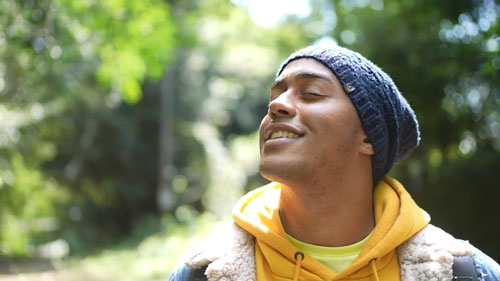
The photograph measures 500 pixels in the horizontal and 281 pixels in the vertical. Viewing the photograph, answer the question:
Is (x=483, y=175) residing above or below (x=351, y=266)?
below

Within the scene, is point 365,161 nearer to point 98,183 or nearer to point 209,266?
point 209,266

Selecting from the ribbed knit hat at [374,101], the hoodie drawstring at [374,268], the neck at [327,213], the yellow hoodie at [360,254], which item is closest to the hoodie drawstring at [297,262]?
the yellow hoodie at [360,254]

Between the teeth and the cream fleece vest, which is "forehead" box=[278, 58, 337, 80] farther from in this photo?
the cream fleece vest

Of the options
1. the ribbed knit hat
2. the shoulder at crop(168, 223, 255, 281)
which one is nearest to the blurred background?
the ribbed knit hat

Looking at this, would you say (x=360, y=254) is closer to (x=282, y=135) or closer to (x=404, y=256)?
(x=404, y=256)

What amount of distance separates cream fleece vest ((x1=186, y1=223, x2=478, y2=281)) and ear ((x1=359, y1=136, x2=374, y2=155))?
0.35 m

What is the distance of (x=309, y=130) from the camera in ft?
6.67

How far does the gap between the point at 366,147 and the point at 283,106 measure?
36 cm

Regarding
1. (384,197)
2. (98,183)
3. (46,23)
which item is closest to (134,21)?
(46,23)

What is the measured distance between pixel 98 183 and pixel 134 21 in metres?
14.2

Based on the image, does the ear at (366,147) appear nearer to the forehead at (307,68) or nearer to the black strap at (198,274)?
the forehead at (307,68)

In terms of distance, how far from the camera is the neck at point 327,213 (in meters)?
2.07

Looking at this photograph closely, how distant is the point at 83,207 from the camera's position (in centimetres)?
2116

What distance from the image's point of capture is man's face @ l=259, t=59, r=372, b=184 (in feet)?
6.56
